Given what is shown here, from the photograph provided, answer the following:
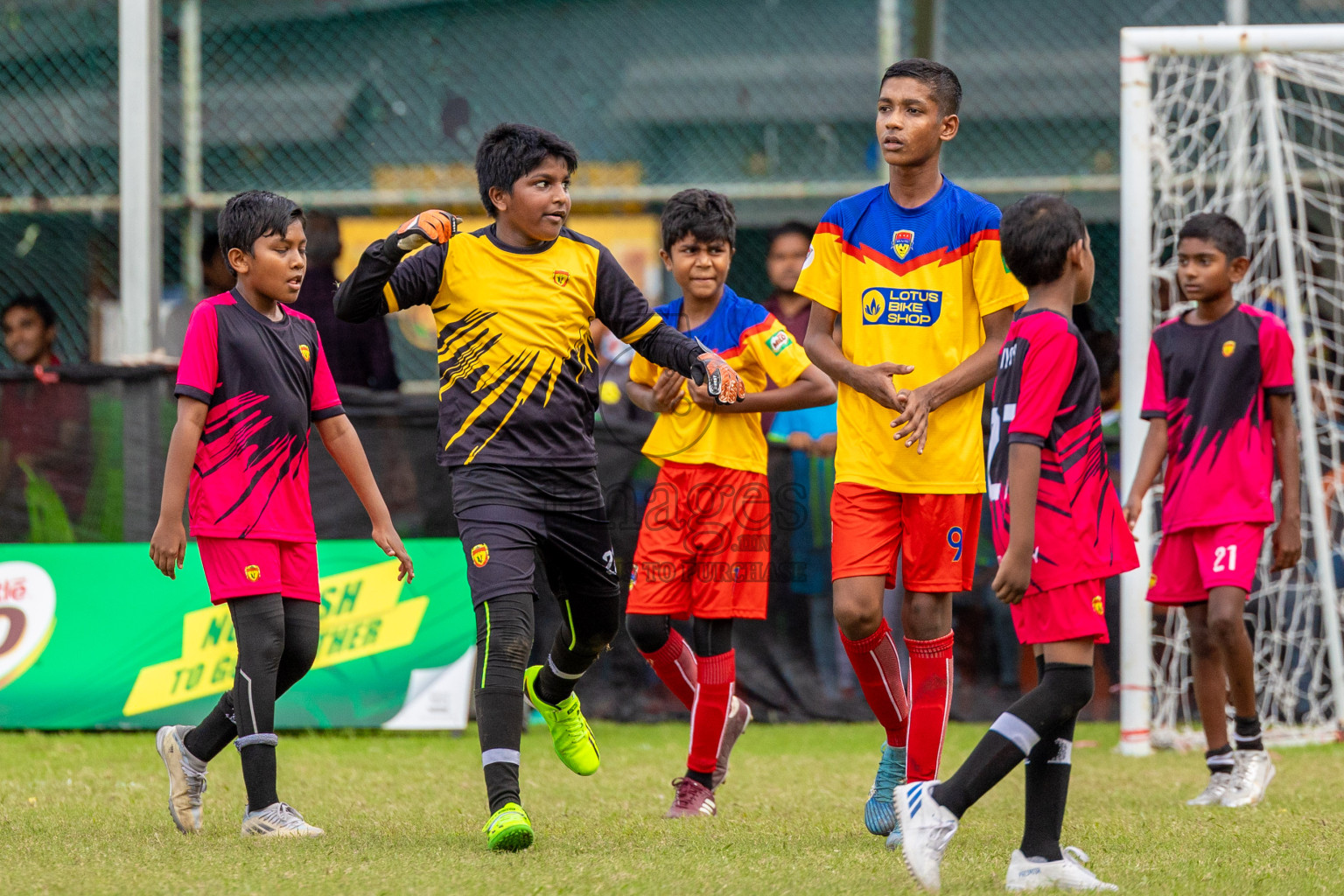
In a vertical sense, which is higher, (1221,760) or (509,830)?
(509,830)

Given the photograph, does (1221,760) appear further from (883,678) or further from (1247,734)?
(883,678)

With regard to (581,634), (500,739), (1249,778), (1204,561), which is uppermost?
(1204,561)

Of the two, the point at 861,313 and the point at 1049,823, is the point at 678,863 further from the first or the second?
the point at 861,313

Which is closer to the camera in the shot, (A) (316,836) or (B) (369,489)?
(A) (316,836)

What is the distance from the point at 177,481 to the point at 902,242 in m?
2.23

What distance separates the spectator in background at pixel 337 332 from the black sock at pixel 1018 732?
193 inches

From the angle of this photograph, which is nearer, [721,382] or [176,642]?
[721,382]

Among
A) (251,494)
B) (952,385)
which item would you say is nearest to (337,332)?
(251,494)

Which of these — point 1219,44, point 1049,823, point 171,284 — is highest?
point 1219,44

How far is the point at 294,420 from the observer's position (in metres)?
4.45

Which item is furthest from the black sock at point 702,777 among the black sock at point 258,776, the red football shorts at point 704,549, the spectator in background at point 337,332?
the spectator in background at point 337,332

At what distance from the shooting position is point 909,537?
434 cm

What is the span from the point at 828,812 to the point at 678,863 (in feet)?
4.10

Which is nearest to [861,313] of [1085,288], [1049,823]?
[1085,288]
